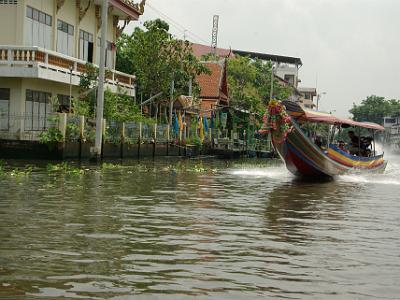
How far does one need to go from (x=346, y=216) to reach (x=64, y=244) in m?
6.38

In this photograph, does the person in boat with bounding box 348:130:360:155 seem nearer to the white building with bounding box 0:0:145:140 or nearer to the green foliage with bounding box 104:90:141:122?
the green foliage with bounding box 104:90:141:122

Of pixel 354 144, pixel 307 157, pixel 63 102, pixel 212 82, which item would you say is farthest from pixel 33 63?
pixel 212 82

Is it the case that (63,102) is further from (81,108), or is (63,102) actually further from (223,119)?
(223,119)

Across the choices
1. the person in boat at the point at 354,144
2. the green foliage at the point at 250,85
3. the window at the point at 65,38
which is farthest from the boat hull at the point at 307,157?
the green foliage at the point at 250,85

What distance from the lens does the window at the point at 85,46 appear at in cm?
3525

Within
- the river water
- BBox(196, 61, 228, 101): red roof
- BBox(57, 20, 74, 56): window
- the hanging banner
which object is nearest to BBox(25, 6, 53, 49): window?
BBox(57, 20, 74, 56): window

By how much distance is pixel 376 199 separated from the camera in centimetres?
1659

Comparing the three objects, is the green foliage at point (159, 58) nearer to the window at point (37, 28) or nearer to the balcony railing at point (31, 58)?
the window at point (37, 28)

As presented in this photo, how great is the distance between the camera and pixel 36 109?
100ft

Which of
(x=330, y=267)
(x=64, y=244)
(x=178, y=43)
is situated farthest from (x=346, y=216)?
(x=178, y=43)

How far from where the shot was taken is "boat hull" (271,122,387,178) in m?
22.8

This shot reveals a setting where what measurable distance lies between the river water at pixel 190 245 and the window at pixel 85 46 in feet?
68.0

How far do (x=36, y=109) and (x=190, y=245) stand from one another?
23.8 m

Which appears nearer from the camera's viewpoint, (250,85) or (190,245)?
(190,245)
